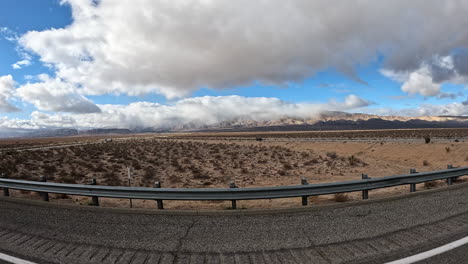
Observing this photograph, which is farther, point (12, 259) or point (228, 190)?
point (228, 190)

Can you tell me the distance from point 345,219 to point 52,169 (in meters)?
20.6

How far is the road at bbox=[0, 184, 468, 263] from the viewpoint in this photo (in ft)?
14.2

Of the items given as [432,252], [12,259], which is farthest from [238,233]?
[12,259]

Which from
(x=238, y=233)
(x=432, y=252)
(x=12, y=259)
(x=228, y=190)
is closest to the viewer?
(x=432, y=252)

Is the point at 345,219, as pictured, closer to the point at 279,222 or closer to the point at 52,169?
the point at 279,222

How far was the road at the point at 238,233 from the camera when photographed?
170 inches

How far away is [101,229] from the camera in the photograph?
5641mm

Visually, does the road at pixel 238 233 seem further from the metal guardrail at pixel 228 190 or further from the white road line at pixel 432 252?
the metal guardrail at pixel 228 190

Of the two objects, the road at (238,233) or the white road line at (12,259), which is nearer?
the white road line at (12,259)

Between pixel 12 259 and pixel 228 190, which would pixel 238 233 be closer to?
pixel 228 190

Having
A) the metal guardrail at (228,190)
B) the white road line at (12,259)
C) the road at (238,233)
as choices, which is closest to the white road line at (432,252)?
the road at (238,233)

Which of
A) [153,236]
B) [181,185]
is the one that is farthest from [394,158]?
[153,236]

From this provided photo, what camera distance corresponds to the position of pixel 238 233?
5.26m

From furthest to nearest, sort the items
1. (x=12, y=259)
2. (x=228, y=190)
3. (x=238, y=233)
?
(x=228, y=190)
(x=238, y=233)
(x=12, y=259)
